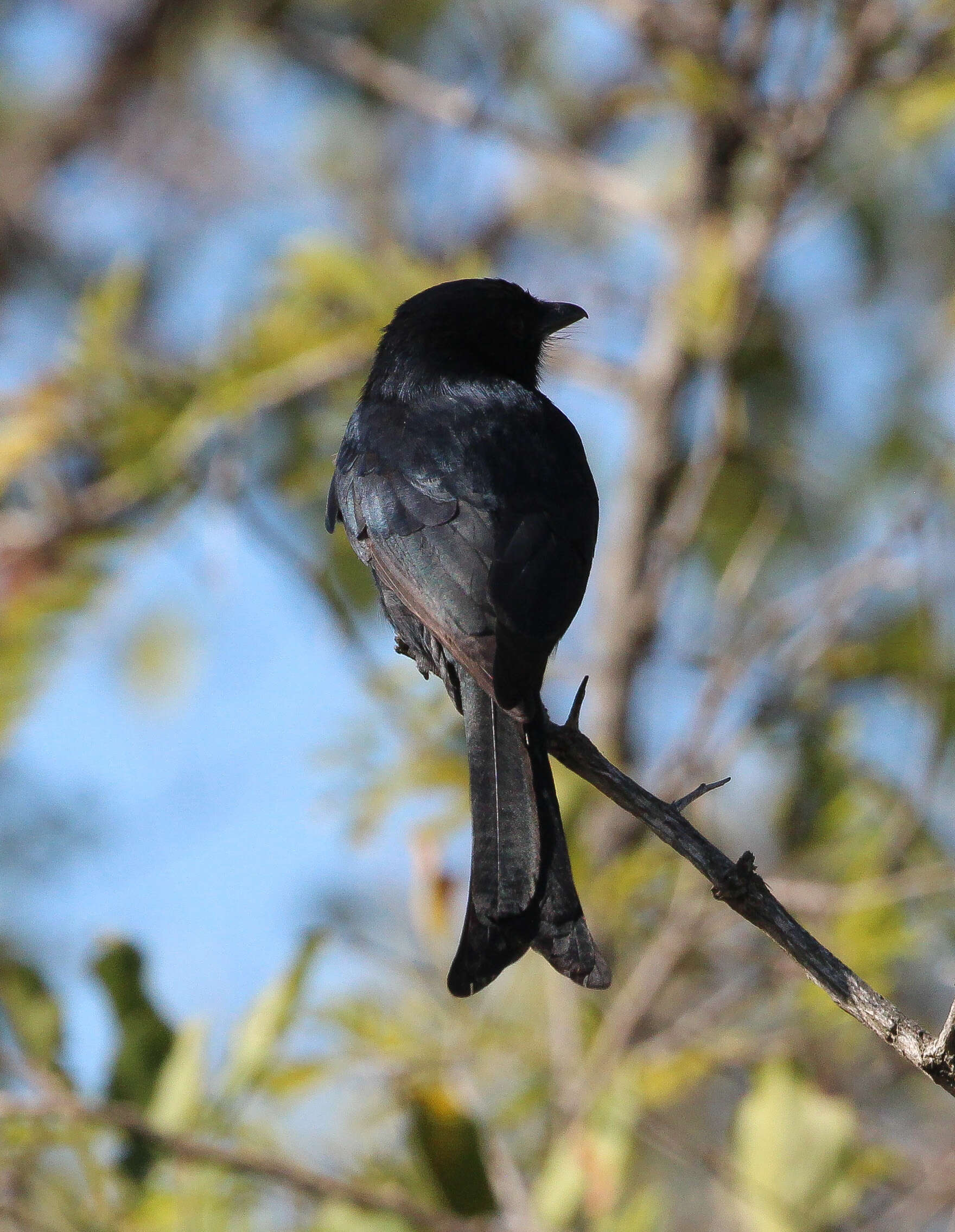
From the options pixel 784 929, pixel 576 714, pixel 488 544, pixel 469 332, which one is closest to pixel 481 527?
pixel 488 544

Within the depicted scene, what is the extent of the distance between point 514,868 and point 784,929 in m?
0.52

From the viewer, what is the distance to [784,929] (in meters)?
1.95

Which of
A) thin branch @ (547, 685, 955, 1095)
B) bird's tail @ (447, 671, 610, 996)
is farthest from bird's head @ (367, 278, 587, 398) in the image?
thin branch @ (547, 685, 955, 1095)

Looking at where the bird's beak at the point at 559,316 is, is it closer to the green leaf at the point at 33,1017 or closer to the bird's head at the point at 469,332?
the bird's head at the point at 469,332

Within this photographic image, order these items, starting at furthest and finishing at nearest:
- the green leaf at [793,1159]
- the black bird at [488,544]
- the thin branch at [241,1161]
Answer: the green leaf at [793,1159] < the thin branch at [241,1161] < the black bird at [488,544]

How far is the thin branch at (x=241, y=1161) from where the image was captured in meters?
2.91

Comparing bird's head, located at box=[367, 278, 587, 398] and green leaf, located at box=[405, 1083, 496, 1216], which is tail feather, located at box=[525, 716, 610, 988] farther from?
bird's head, located at box=[367, 278, 587, 398]

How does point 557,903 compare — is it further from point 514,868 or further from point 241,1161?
point 241,1161

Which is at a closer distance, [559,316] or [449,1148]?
[449,1148]

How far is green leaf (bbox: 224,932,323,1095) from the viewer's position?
10.1ft

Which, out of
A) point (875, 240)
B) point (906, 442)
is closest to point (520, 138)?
point (906, 442)

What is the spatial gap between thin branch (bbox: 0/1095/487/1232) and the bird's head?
171cm

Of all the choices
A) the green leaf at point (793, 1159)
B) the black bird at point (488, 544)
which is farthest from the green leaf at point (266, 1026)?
the green leaf at point (793, 1159)

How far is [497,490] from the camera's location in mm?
3008
